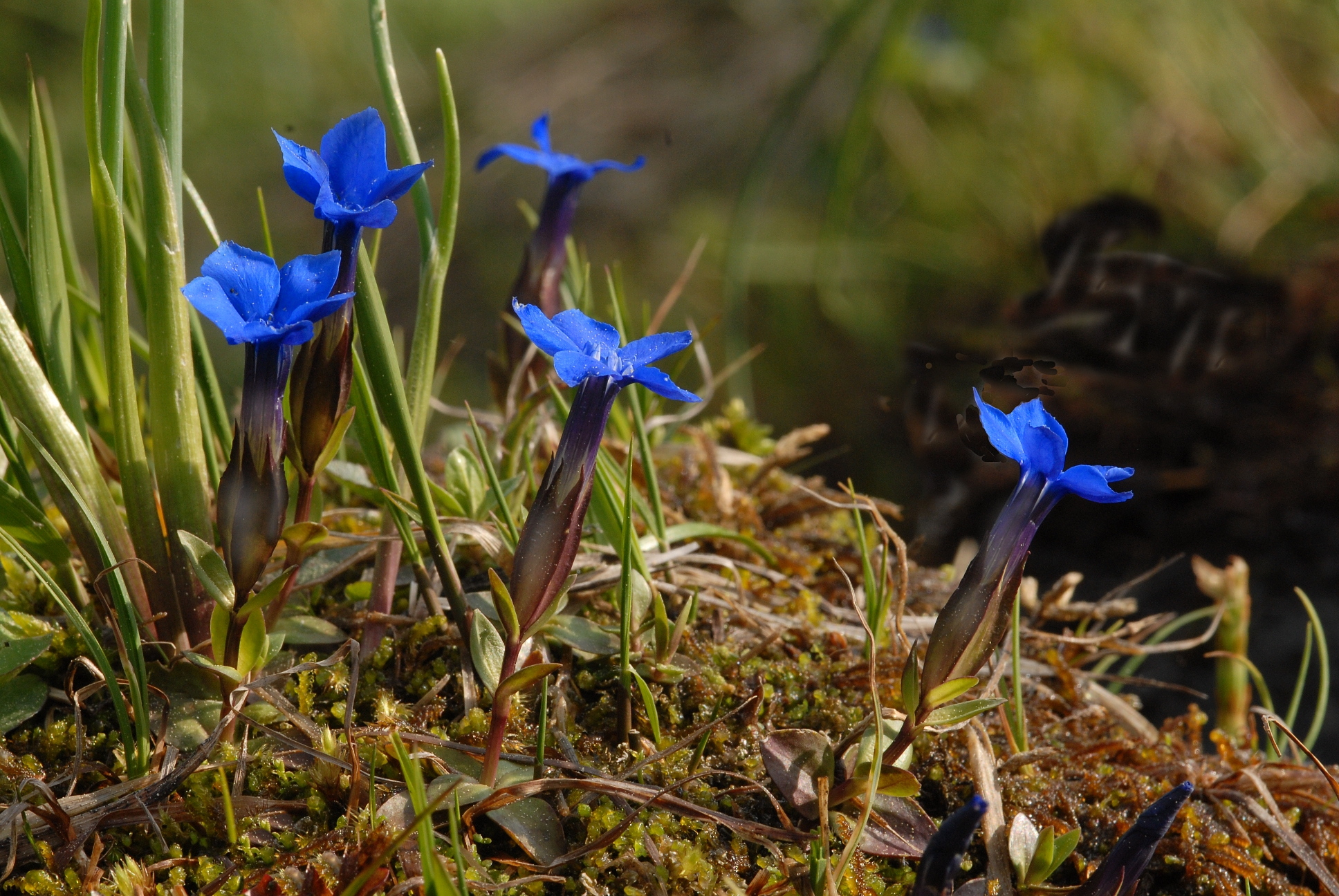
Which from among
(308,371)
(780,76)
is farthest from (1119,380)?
(780,76)

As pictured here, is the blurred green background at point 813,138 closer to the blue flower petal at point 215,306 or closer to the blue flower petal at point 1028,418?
the blue flower petal at point 1028,418

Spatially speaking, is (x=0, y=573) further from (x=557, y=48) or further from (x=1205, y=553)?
(x=557, y=48)

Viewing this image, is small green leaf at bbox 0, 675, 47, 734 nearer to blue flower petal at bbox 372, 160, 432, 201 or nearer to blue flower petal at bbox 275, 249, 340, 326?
blue flower petal at bbox 275, 249, 340, 326

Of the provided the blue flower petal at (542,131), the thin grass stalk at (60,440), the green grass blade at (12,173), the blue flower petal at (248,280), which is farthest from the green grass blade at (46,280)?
the blue flower petal at (542,131)

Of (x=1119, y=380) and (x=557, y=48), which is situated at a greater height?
(x=557, y=48)

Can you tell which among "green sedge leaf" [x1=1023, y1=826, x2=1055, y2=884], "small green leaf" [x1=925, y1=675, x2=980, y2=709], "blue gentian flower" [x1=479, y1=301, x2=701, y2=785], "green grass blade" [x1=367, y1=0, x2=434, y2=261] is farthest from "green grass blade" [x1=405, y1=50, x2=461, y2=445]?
"green sedge leaf" [x1=1023, y1=826, x2=1055, y2=884]
